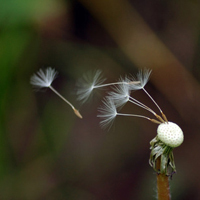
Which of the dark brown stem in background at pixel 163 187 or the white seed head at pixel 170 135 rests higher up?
the white seed head at pixel 170 135

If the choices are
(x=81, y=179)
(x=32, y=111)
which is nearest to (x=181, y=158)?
(x=81, y=179)

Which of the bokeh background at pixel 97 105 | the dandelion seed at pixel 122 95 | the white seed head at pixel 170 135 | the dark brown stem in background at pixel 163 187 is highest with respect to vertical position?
the bokeh background at pixel 97 105

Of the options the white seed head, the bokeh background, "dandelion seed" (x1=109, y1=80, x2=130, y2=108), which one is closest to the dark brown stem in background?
the white seed head

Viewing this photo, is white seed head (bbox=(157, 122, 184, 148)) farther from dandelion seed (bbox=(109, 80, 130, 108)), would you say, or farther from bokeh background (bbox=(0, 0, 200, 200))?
bokeh background (bbox=(0, 0, 200, 200))

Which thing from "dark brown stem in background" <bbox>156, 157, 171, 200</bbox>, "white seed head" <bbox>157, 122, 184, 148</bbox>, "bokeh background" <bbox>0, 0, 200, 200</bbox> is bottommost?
"dark brown stem in background" <bbox>156, 157, 171, 200</bbox>

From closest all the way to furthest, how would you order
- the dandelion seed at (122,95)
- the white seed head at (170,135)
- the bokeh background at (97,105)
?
the white seed head at (170,135) → the dandelion seed at (122,95) → the bokeh background at (97,105)

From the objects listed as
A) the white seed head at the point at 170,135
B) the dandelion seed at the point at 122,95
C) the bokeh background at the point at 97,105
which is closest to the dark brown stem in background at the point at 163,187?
the white seed head at the point at 170,135

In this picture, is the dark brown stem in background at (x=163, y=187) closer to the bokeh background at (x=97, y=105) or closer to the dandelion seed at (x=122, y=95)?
the dandelion seed at (x=122, y=95)

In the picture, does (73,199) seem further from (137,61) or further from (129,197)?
(137,61)

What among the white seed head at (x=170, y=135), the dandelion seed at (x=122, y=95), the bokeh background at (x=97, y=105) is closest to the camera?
the white seed head at (x=170, y=135)

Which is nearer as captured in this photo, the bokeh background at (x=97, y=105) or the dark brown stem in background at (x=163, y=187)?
the dark brown stem in background at (x=163, y=187)
